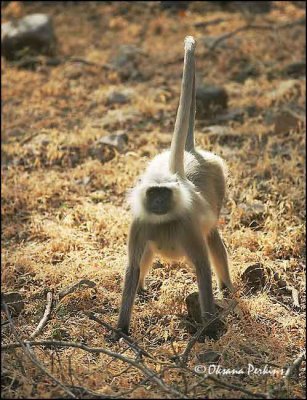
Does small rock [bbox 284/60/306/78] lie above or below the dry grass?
above

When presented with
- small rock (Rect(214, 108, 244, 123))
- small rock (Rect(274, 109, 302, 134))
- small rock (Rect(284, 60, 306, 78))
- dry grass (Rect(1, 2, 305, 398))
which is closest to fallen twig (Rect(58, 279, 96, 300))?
dry grass (Rect(1, 2, 305, 398))

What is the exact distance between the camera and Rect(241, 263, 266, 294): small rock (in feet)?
15.9

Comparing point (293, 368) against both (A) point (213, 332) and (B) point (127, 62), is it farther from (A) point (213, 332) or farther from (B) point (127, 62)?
(B) point (127, 62)

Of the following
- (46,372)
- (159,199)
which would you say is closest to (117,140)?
(159,199)

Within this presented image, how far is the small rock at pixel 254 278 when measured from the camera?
486 centimetres

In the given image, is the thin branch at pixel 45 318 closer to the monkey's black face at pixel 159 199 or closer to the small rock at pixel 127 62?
the monkey's black face at pixel 159 199

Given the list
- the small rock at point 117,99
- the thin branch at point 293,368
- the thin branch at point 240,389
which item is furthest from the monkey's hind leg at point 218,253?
the small rock at point 117,99

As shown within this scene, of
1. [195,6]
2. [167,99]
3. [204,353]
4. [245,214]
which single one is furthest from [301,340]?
[195,6]

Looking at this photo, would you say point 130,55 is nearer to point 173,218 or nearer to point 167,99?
point 167,99

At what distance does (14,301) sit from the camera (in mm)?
4566

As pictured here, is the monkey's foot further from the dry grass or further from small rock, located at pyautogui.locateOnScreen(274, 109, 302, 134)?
small rock, located at pyautogui.locateOnScreen(274, 109, 302, 134)

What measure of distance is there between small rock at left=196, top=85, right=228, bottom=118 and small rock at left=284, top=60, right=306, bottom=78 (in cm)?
155

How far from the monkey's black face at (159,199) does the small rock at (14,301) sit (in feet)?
4.42

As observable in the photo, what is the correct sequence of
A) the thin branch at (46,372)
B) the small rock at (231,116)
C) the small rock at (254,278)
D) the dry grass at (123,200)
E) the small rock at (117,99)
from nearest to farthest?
1. the thin branch at (46,372)
2. the dry grass at (123,200)
3. the small rock at (254,278)
4. the small rock at (231,116)
5. the small rock at (117,99)
